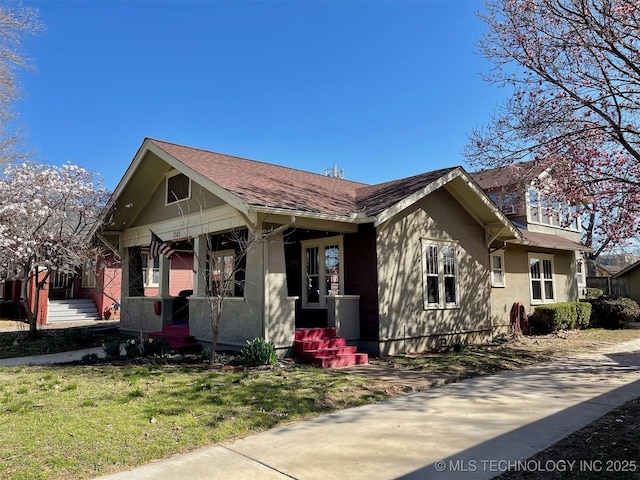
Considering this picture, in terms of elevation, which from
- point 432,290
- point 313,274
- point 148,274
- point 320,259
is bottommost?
point 432,290

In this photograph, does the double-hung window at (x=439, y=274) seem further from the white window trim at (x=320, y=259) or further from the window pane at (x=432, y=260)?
the white window trim at (x=320, y=259)

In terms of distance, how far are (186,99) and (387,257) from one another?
8896 millimetres

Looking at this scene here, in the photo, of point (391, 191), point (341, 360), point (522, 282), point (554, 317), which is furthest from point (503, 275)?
point (341, 360)

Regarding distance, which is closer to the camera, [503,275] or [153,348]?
[153,348]

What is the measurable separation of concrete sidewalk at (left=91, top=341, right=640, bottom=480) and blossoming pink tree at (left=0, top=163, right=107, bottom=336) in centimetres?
1143

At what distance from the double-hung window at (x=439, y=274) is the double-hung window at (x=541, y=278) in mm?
6544

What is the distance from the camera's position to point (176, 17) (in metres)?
11.6

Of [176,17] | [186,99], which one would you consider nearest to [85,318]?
[186,99]

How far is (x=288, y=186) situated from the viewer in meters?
12.2

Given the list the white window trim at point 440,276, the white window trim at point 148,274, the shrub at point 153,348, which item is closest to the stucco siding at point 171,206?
the shrub at point 153,348

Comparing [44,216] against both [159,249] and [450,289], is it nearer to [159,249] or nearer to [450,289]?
[159,249]

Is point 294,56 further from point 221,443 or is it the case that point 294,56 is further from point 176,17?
point 221,443

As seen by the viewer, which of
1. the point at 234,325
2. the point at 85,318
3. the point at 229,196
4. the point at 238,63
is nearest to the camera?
the point at 229,196

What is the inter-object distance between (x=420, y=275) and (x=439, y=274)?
91 cm
